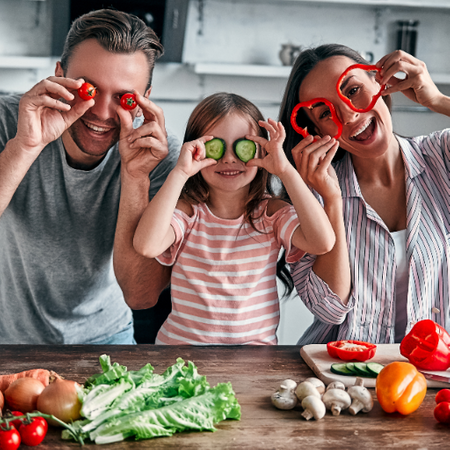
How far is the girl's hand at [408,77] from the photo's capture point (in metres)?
1.62

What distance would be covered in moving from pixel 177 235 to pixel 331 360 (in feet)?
2.03

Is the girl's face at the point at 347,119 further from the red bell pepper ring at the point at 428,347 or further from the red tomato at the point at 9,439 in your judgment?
the red tomato at the point at 9,439

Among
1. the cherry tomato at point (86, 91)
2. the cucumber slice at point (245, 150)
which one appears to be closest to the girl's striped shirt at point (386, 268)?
the cucumber slice at point (245, 150)

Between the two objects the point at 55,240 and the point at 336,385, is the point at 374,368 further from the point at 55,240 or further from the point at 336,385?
the point at 55,240

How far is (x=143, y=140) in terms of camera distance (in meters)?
1.64

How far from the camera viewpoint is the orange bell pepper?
109cm

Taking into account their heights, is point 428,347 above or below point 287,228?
below

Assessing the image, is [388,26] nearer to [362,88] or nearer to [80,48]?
[362,88]

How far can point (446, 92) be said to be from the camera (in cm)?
404

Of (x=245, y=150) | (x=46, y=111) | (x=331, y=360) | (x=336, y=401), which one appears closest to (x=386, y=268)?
(x=331, y=360)

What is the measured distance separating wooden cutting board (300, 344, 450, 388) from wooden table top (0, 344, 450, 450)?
0.03m

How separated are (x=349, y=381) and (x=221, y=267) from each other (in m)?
0.58

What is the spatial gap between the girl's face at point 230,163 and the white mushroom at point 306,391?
741 millimetres

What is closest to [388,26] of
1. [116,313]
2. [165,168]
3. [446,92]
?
[446,92]
